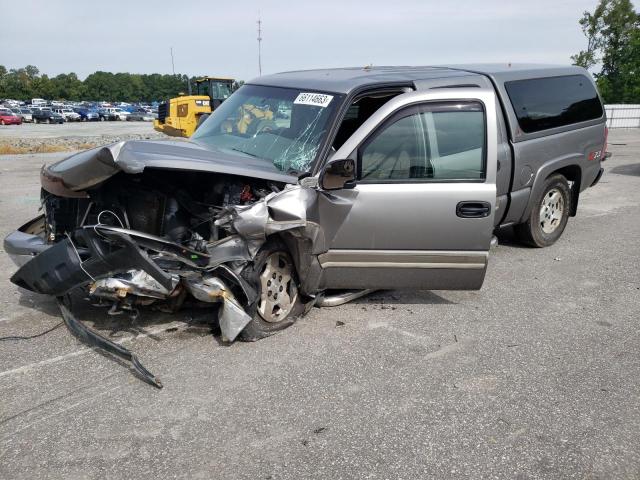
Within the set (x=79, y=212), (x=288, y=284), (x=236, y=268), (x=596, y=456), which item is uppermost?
(x=79, y=212)

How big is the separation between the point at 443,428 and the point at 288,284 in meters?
1.71

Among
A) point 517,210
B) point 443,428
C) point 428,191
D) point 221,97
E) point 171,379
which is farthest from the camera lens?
point 221,97

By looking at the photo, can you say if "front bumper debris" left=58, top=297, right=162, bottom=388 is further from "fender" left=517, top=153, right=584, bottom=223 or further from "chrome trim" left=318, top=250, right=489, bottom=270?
"fender" left=517, top=153, right=584, bottom=223

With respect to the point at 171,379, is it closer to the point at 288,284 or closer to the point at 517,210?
the point at 288,284

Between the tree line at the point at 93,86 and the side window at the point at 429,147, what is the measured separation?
99.3 m

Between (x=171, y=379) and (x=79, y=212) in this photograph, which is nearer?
(x=171, y=379)

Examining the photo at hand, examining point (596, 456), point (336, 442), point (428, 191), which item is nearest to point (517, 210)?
point (428, 191)

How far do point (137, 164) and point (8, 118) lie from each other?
2056 inches

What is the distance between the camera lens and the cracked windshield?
4.26 metres

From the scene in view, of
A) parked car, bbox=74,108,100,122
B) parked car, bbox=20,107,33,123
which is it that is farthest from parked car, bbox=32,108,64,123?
parked car, bbox=74,108,100,122

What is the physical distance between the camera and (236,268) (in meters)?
3.74

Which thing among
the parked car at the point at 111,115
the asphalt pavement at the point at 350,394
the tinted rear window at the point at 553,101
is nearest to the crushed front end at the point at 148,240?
the asphalt pavement at the point at 350,394

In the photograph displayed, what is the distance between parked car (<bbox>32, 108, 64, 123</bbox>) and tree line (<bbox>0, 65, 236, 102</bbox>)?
47.8 m

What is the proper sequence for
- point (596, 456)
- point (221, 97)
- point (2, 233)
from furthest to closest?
point (221, 97), point (2, 233), point (596, 456)
